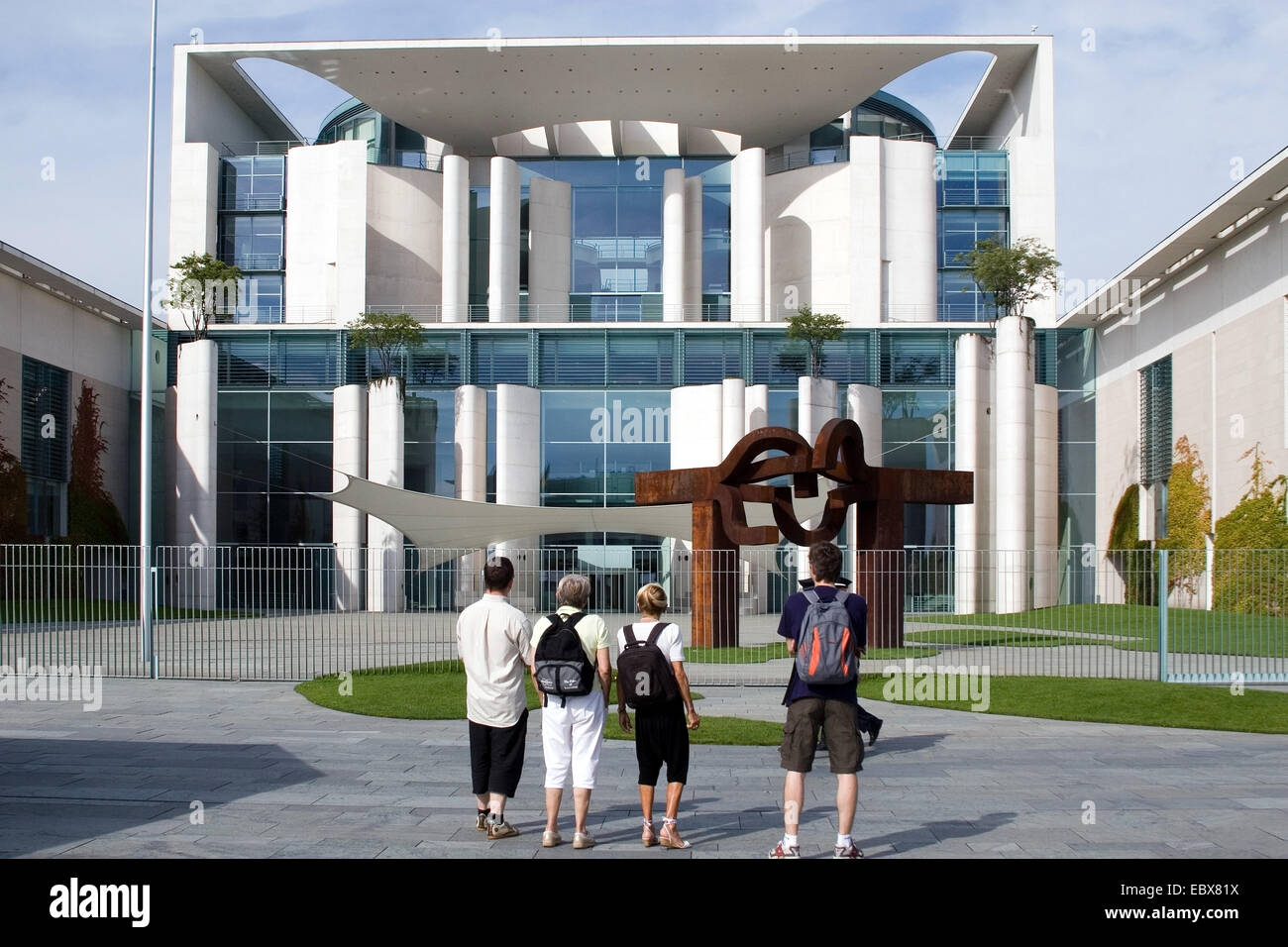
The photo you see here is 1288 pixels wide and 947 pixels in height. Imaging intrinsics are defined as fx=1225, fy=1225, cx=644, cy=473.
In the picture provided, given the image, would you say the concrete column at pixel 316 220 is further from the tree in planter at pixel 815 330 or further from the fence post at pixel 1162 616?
the fence post at pixel 1162 616

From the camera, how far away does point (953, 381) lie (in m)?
36.8

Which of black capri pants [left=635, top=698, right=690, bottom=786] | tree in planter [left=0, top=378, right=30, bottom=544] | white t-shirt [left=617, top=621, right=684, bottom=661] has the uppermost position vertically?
tree in planter [left=0, top=378, right=30, bottom=544]

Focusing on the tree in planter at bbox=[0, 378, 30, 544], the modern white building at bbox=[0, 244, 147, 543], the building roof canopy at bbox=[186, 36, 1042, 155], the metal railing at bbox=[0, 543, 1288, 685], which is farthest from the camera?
the building roof canopy at bbox=[186, 36, 1042, 155]

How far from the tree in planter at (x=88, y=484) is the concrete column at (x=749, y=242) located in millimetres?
19579

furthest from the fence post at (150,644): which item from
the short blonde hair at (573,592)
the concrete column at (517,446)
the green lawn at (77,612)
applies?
the concrete column at (517,446)

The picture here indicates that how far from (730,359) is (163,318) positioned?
57.6 ft

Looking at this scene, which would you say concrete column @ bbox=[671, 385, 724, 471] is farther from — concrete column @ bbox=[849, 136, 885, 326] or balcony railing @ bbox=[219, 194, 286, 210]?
balcony railing @ bbox=[219, 194, 286, 210]

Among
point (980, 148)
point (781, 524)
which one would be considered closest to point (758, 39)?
point (980, 148)

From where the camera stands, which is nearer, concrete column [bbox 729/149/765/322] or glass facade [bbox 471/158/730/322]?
concrete column [bbox 729/149/765/322]

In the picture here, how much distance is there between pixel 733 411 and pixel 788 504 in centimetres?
1380

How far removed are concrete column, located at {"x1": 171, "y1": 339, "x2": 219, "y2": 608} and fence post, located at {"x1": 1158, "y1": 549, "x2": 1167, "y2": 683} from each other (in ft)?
88.3

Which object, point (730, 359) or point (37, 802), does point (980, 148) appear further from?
point (37, 802)

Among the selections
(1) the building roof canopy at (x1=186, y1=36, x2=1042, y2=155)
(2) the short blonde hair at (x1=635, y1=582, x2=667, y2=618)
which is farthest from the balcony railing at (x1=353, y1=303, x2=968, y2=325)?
(2) the short blonde hair at (x1=635, y1=582, x2=667, y2=618)

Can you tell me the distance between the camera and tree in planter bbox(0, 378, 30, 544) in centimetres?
3155
